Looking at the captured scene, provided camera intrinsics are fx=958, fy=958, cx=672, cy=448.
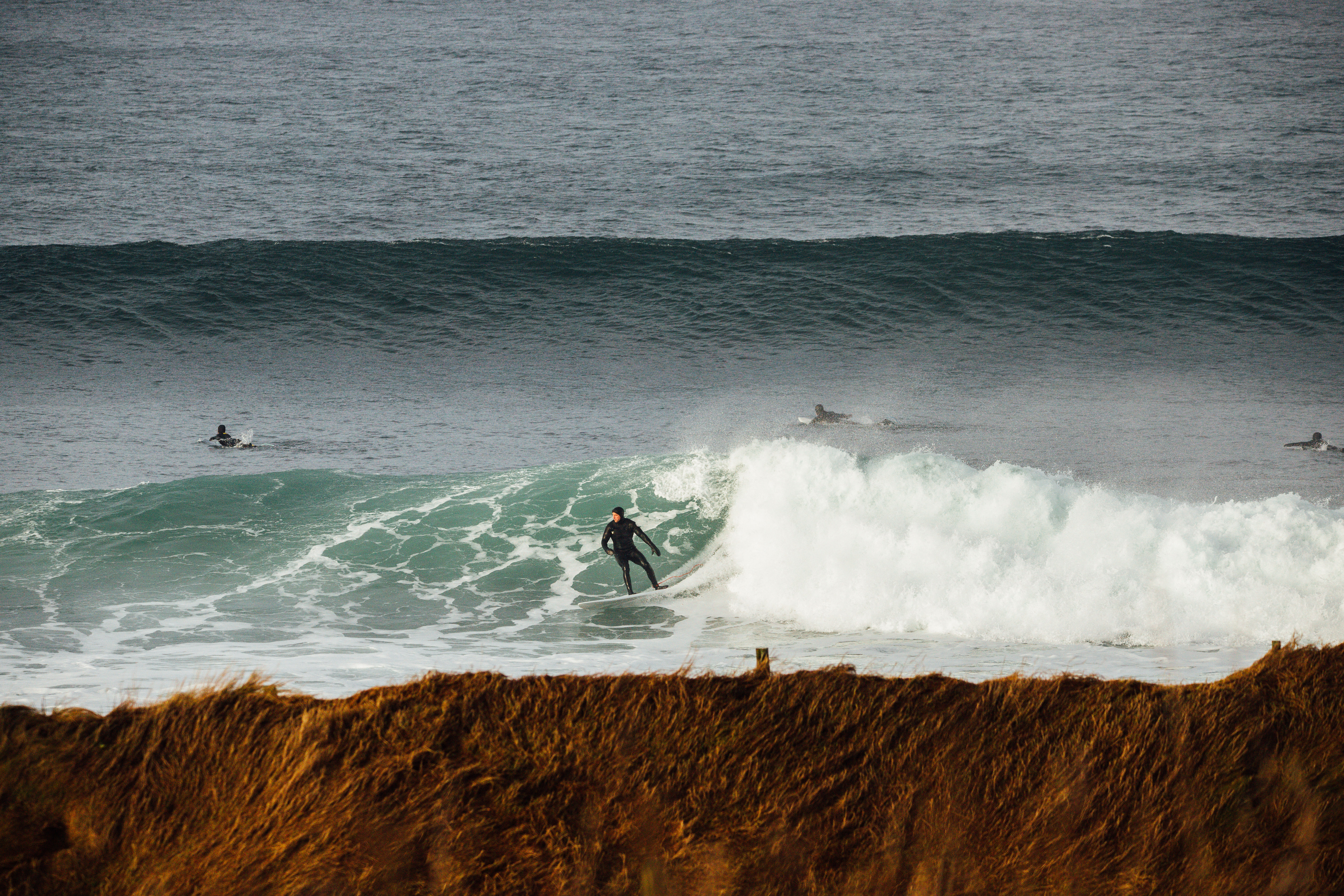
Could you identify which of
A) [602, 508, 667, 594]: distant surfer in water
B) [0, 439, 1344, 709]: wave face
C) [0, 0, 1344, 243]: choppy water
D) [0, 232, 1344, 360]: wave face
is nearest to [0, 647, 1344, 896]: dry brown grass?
[0, 439, 1344, 709]: wave face

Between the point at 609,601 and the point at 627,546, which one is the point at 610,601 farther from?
the point at 627,546

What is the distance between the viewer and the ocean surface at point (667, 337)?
8820 millimetres

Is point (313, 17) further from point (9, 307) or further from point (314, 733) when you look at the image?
point (314, 733)

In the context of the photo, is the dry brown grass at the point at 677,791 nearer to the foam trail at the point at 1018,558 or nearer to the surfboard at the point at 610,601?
the foam trail at the point at 1018,558

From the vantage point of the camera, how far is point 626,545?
9.67 metres

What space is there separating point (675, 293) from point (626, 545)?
44.2ft

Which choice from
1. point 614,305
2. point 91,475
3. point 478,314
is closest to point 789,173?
point 614,305

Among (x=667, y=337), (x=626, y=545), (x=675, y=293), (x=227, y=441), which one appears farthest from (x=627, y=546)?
(x=675, y=293)

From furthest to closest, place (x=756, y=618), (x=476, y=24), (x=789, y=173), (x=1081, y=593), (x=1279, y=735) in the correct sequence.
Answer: (x=476, y=24) → (x=789, y=173) → (x=756, y=618) → (x=1081, y=593) → (x=1279, y=735)

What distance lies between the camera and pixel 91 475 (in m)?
13.4

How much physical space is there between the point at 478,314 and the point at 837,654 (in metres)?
15.9

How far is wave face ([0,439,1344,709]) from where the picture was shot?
807 cm

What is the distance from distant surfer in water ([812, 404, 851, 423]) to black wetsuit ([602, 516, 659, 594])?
23.9ft

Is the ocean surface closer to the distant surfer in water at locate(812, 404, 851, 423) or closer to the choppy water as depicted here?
the choppy water
